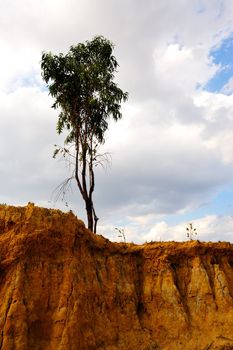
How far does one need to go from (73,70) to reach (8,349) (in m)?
19.6

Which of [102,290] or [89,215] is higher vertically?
[89,215]

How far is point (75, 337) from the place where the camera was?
59.8 ft

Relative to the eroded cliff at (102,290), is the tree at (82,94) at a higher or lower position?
higher


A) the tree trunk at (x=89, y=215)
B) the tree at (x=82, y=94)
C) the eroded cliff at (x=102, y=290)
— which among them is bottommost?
the eroded cliff at (x=102, y=290)

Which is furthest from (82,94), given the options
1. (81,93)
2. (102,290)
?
(102,290)

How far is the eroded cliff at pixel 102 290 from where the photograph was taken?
18016 millimetres

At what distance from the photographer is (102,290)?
68.4ft

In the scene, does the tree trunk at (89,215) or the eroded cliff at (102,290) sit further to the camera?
the tree trunk at (89,215)

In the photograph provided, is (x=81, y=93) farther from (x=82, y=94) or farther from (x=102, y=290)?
(x=102, y=290)

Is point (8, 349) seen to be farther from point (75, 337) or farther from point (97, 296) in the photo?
point (97, 296)

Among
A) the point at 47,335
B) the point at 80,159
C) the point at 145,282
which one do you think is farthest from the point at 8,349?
the point at 80,159

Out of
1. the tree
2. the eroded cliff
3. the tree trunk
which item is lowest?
the eroded cliff

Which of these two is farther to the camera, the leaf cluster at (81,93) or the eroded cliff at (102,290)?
the leaf cluster at (81,93)

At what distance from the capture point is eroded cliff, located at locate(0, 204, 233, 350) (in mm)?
18016
